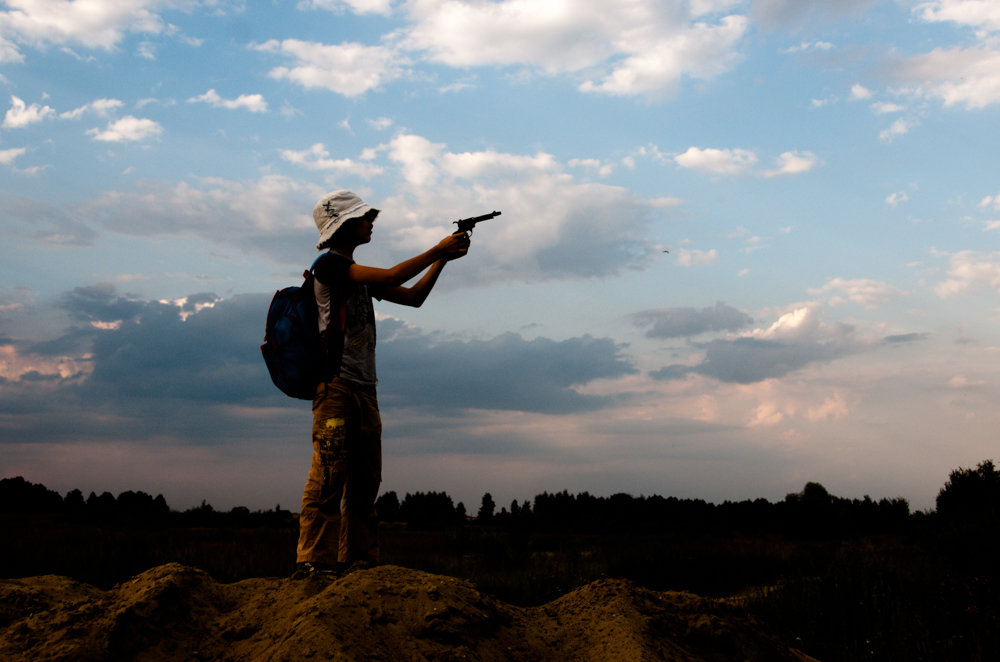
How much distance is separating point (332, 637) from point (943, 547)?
1055 cm

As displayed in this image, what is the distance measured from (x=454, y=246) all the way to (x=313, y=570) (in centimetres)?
213

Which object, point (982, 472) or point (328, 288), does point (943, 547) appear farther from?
point (328, 288)

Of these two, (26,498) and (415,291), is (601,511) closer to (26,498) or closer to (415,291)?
(26,498)

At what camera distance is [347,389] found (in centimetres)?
458

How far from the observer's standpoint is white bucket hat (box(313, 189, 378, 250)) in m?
4.68

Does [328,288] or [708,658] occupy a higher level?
[328,288]

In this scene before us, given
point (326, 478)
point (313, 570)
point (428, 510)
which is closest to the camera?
point (313, 570)

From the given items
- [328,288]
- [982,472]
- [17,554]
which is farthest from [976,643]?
[982,472]

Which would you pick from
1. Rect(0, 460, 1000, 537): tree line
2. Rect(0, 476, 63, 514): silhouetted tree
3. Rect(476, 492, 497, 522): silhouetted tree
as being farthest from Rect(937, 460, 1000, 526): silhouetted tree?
Rect(0, 476, 63, 514): silhouetted tree

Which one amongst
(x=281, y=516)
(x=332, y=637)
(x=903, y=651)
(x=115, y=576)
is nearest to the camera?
(x=332, y=637)

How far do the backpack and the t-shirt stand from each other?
0.12 ft

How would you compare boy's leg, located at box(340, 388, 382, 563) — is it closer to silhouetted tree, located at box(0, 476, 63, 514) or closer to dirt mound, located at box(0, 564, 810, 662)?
dirt mound, located at box(0, 564, 810, 662)

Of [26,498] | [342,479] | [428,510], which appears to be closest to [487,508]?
[428,510]

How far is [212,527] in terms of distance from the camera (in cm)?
1798
